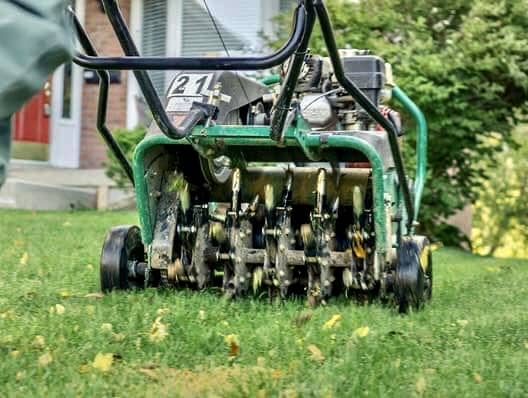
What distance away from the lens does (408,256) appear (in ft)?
15.4

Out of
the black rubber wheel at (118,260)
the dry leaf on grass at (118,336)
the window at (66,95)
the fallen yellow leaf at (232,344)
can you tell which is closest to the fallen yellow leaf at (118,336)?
the dry leaf on grass at (118,336)

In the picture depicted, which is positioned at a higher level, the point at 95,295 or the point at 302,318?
the point at 302,318

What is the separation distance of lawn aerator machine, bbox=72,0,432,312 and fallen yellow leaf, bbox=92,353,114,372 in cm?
129

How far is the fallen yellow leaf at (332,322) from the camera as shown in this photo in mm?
4027

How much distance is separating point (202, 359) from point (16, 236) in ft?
16.8

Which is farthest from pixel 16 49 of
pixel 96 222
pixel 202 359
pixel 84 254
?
pixel 96 222

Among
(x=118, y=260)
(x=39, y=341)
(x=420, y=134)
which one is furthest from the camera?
(x=420, y=134)

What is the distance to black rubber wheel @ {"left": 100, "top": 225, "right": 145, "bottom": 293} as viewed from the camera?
4961 mm

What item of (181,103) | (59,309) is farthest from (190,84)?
(59,309)

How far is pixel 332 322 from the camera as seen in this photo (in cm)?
413

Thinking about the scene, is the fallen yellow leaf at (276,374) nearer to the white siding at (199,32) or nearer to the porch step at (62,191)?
the porch step at (62,191)

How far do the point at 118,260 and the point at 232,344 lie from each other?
1.47 meters

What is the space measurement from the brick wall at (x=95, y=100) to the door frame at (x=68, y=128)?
0.28 feet

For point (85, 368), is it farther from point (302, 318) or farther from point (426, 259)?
point (426, 259)
